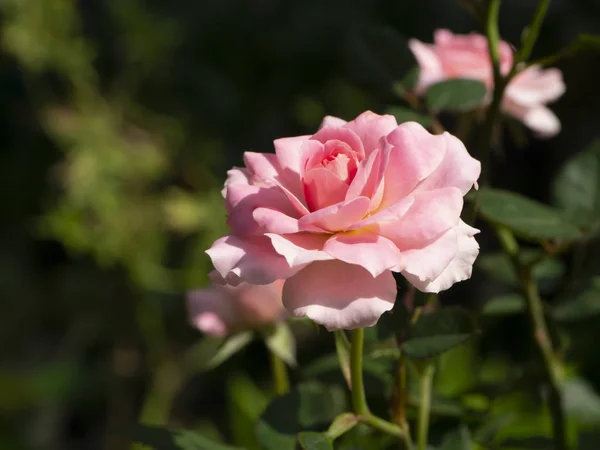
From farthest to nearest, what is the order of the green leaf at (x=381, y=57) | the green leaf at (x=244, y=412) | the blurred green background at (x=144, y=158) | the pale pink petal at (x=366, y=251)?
the blurred green background at (x=144, y=158)
the green leaf at (x=244, y=412)
the green leaf at (x=381, y=57)
the pale pink petal at (x=366, y=251)

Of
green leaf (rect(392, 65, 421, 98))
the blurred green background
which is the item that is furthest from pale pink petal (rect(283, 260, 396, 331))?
the blurred green background

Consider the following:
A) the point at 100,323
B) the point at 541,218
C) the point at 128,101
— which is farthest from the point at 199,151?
the point at 541,218

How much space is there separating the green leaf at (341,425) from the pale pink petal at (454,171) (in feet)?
0.42

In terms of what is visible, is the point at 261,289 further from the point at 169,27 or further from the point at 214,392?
the point at 214,392

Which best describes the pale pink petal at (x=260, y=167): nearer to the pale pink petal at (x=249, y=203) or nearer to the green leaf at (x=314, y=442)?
the pale pink petal at (x=249, y=203)

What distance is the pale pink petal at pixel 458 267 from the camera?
34 centimetres

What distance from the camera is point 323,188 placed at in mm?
361

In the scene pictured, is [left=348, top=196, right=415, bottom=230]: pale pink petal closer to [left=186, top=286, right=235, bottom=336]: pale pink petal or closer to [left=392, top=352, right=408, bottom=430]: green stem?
[left=392, top=352, right=408, bottom=430]: green stem

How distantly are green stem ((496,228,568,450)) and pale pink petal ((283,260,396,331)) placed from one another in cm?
18

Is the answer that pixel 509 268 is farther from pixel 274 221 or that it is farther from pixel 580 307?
pixel 274 221

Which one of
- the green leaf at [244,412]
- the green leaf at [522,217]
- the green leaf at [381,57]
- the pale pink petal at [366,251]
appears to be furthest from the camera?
the green leaf at [244,412]

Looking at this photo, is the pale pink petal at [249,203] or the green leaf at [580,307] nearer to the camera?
the pale pink petal at [249,203]

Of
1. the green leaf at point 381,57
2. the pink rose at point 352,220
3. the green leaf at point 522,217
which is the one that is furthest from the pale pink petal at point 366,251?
the green leaf at point 381,57

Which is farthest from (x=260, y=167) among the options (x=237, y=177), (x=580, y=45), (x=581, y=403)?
(x=581, y=403)
